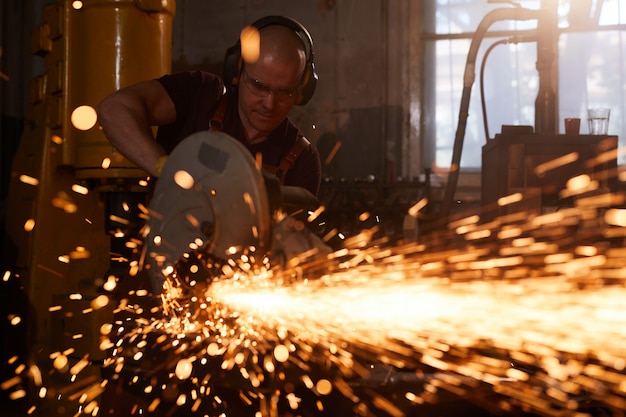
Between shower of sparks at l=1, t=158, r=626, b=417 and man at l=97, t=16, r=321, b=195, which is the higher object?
man at l=97, t=16, r=321, b=195

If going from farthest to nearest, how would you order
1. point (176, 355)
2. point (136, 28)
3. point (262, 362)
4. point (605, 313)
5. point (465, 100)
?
point (465, 100)
point (136, 28)
point (605, 313)
point (176, 355)
point (262, 362)

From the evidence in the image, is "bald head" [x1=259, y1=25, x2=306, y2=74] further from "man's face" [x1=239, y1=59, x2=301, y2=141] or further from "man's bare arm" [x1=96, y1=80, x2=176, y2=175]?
"man's bare arm" [x1=96, y1=80, x2=176, y2=175]

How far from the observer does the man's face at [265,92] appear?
6.92ft

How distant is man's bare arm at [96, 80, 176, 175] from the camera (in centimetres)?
187

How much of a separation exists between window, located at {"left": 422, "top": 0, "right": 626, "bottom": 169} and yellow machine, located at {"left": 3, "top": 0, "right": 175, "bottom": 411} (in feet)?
6.91

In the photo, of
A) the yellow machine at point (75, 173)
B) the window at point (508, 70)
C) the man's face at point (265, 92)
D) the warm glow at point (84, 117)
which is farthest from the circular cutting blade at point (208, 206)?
the window at point (508, 70)

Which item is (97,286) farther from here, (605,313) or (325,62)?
(325,62)

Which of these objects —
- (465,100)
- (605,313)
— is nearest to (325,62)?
(465,100)

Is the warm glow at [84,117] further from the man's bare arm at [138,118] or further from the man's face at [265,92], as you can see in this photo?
the man's face at [265,92]

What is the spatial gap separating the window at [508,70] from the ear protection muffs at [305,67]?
2228 millimetres

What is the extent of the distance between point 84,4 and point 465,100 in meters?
1.99

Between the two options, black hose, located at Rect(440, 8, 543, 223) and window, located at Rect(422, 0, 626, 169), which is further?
window, located at Rect(422, 0, 626, 169)

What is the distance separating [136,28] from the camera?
2.70 m

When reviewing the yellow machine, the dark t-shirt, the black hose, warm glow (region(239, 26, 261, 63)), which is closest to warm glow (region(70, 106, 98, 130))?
the yellow machine
